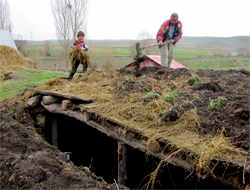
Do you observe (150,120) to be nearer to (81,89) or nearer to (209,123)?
(209,123)

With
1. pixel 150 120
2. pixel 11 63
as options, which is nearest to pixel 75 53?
pixel 150 120

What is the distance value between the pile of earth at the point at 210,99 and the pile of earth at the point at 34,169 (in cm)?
160

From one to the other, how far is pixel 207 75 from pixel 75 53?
449cm

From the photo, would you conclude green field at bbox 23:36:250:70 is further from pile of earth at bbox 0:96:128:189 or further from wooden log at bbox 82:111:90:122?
pile of earth at bbox 0:96:128:189

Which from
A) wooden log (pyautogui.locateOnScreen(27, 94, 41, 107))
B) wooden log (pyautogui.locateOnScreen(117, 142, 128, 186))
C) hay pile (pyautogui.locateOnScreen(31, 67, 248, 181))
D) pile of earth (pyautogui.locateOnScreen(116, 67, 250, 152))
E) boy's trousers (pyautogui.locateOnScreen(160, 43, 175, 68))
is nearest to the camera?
hay pile (pyautogui.locateOnScreen(31, 67, 248, 181))

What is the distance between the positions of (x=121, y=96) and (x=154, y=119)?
148 cm

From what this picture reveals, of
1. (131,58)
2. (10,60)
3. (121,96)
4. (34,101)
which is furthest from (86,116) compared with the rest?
(131,58)

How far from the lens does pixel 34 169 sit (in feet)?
10.8

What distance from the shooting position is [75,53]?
7.77m

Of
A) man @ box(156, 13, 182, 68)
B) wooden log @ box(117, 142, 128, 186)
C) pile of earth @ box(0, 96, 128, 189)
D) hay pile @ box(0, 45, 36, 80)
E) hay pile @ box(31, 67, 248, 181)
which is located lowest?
wooden log @ box(117, 142, 128, 186)

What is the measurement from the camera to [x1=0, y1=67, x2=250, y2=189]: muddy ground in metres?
3.06

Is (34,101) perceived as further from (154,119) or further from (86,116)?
(154,119)

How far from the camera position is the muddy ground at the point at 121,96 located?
3.06 metres

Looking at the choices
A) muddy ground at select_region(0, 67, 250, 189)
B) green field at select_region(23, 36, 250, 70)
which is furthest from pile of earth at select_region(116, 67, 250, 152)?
green field at select_region(23, 36, 250, 70)
